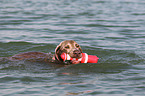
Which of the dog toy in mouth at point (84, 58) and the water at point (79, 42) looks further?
the dog toy in mouth at point (84, 58)

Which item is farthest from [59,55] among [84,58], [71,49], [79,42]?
[79,42]

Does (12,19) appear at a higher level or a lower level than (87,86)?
higher

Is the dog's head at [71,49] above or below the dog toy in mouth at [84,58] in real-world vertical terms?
above

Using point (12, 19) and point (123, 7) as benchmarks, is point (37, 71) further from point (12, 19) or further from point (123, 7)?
point (123, 7)

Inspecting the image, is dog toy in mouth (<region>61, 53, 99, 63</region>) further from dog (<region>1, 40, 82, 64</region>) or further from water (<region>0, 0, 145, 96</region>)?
water (<region>0, 0, 145, 96</region>)

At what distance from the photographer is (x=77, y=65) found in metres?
8.98

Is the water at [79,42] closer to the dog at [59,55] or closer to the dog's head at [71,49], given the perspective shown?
the dog at [59,55]

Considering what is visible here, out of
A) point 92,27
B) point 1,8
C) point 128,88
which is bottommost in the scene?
point 128,88

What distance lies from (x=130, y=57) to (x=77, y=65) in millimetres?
2537

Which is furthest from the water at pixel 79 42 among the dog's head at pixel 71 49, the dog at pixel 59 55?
the dog's head at pixel 71 49

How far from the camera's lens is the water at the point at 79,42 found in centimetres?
736

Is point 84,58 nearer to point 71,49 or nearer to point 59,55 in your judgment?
point 71,49

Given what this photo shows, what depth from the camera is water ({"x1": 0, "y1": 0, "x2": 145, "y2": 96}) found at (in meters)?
7.36

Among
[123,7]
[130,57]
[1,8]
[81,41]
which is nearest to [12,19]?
[1,8]
